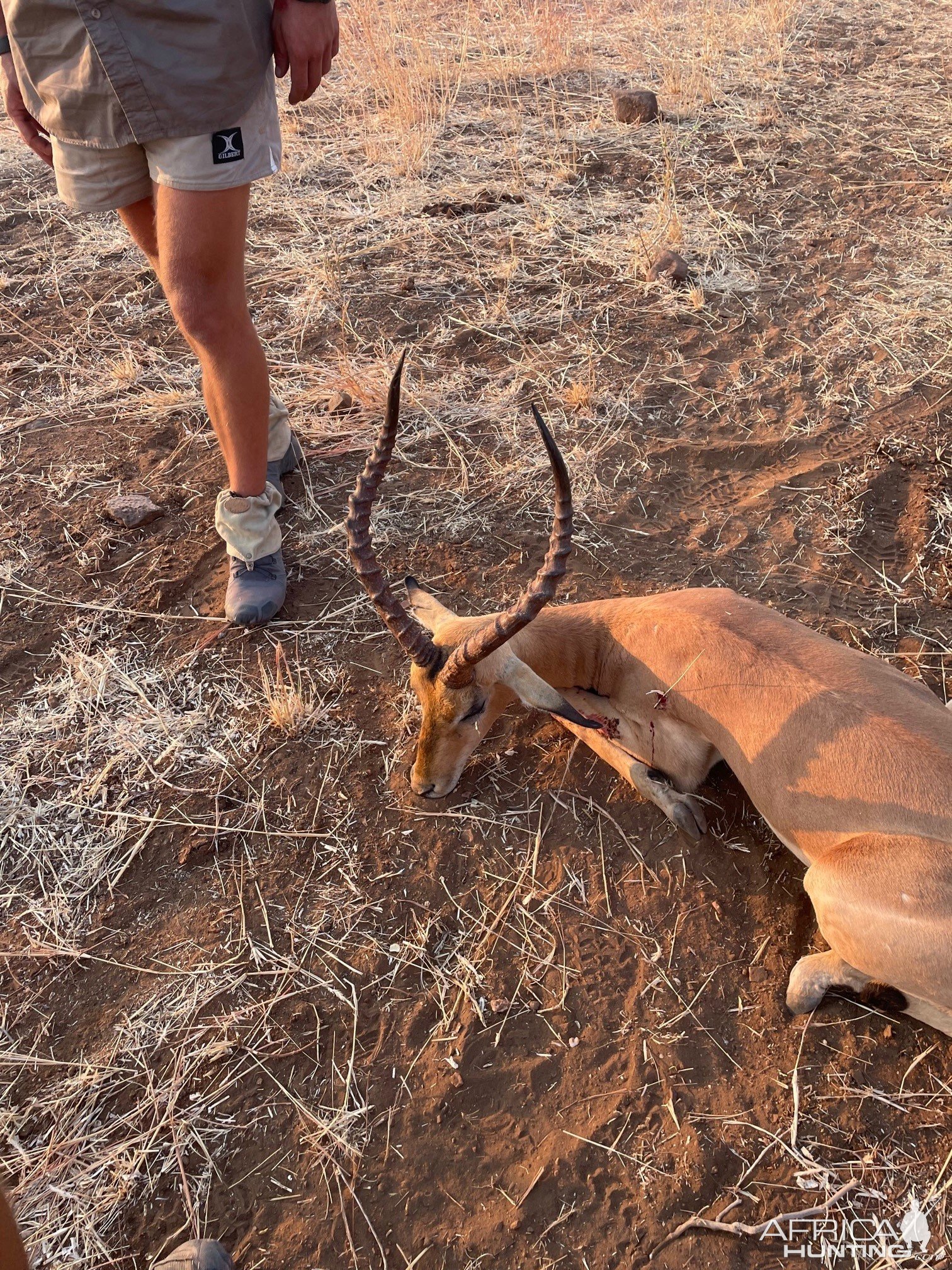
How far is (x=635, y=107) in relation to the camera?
9047 millimetres

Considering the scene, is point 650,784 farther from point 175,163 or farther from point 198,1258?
point 175,163

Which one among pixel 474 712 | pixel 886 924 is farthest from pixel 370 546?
pixel 886 924

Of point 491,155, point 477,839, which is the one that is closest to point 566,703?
point 477,839

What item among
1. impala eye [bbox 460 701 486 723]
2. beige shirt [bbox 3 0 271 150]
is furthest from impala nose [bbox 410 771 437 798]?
beige shirt [bbox 3 0 271 150]

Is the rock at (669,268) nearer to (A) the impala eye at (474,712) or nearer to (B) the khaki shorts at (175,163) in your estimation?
(B) the khaki shorts at (175,163)

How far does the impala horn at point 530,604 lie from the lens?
314 centimetres

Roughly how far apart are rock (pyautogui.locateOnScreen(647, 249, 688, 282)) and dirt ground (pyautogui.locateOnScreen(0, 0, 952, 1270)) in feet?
1.14

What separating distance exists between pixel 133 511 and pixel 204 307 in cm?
175

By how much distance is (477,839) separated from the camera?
3828 mm

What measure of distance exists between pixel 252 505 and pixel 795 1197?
3732 millimetres

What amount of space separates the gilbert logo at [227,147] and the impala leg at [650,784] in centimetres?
262

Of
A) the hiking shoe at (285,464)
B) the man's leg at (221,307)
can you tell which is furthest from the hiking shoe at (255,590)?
the hiking shoe at (285,464)

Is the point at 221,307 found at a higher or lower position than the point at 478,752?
higher

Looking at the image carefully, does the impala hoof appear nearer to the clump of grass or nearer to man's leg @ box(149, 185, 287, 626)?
the clump of grass
